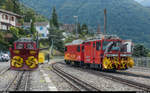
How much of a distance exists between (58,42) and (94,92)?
7956 cm

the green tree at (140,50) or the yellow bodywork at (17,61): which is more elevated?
the green tree at (140,50)

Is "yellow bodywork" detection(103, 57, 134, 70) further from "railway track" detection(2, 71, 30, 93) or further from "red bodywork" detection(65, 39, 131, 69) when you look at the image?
"railway track" detection(2, 71, 30, 93)

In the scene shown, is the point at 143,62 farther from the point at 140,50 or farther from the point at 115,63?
the point at 115,63

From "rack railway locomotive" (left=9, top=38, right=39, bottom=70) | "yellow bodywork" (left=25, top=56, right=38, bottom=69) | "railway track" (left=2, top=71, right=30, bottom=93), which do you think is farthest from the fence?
"railway track" (left=2, top=71, right=30, bottom=93)

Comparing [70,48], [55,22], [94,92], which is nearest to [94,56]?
[70,48]

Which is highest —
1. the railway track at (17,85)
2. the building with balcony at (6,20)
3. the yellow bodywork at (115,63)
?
the building with balcony at (6,20)

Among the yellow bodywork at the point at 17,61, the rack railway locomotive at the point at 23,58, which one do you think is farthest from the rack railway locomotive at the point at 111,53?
the yellow bodywork at the point at 17,61

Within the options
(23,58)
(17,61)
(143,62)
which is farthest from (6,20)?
(17,61)

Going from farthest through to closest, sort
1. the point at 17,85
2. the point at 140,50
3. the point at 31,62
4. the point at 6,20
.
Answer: the point at 6,20 → the point at 140,50 → the point at 31,62 → the point at 17,85

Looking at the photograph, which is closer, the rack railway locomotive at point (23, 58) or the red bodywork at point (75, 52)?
the rack railway locomotive at point (23, 58)

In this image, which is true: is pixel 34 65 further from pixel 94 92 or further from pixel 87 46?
pixel 94 92

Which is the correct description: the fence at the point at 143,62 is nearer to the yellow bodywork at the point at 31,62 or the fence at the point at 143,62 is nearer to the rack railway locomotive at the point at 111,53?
the rack railway locomotive at the point at 111,53

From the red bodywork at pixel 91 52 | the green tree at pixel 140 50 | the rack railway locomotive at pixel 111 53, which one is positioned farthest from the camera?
the green tree at pixel 140 50

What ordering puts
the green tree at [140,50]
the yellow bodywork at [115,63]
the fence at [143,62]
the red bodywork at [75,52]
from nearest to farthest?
the yellow bodywork at [115,63]
the red bodywork at [75,52]
the fence at [143,62]
the green tree at [140,50]
